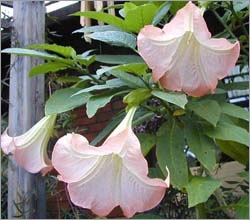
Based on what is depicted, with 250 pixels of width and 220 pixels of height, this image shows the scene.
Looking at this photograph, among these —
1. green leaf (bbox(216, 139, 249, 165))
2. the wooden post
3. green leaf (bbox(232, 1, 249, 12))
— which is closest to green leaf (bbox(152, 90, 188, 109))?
green leaf (bbox(216, 139, 249, 165))

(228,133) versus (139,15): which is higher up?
(139,15)

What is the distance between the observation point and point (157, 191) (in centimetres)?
69

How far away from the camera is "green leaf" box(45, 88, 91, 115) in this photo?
0.91 meters

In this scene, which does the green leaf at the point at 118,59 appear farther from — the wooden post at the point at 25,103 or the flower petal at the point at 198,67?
the wooden post at the point at 25,103

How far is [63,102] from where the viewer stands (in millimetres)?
924

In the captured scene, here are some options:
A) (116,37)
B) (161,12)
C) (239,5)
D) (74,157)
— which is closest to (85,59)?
(116,37)

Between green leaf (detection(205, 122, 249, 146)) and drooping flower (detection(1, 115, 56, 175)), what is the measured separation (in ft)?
1.09

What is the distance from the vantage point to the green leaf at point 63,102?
905 mm

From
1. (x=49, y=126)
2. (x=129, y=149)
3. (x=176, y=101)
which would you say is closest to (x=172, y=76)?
(x=176, y=101)

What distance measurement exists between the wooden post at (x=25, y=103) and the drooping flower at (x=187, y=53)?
0.66 m

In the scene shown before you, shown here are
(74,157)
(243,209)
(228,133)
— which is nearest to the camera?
(74,157)

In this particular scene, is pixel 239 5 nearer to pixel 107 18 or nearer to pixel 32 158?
pixel 107 18

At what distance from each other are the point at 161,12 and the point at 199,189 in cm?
37

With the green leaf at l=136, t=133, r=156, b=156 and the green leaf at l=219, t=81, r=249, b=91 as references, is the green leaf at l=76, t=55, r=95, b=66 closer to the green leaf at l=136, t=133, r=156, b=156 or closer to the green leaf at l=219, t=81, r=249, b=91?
the green leaf at l=136, t=133, r=156, b=156
